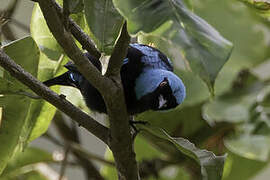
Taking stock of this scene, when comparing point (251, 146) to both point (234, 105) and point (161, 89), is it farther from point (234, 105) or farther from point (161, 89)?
point (161, 89)

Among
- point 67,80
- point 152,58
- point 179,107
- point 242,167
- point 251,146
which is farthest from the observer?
point 242,167

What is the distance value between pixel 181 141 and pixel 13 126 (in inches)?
15.1

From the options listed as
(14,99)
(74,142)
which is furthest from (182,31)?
(74,142)

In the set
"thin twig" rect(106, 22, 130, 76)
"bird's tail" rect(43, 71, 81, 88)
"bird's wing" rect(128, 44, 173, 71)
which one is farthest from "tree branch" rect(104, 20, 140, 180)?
"bird's wing" rect(128, 44, 173, 71)

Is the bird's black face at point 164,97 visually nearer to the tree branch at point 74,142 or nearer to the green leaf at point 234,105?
the green leaf at point 234,105

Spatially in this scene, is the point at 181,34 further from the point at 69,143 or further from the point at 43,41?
the point at 69,143

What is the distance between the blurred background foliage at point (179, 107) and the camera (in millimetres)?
958

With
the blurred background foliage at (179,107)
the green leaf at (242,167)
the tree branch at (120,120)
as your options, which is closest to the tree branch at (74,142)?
the blurred background foliage at (179,107)

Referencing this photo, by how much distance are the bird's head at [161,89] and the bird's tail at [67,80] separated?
167 mm

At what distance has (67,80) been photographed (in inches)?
59.4

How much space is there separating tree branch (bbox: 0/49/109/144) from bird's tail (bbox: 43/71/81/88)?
370 millimetres

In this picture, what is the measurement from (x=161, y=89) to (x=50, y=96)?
0.58 m

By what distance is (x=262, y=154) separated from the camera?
1.82 m

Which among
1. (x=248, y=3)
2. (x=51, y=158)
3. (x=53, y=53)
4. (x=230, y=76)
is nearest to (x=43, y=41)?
(x=53, y=53)
